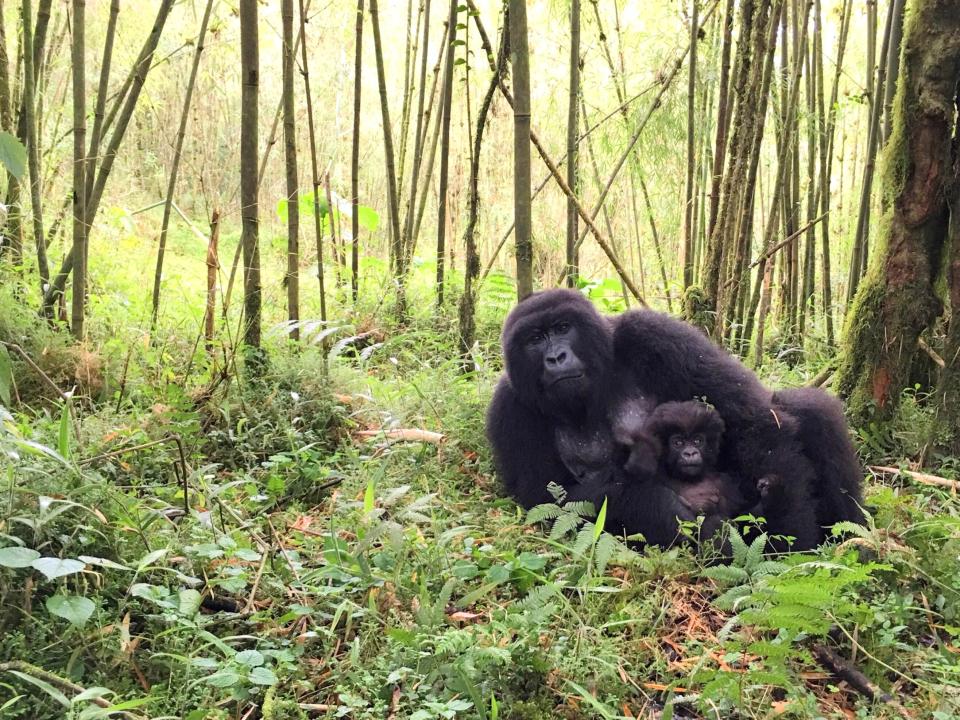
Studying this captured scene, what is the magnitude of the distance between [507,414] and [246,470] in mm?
1138

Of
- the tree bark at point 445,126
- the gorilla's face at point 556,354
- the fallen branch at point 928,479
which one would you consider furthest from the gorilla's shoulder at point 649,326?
the tree bark at point 445,126

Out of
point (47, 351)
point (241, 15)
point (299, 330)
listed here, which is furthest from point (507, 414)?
point (47, 351)

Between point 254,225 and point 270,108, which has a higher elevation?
point 270,108

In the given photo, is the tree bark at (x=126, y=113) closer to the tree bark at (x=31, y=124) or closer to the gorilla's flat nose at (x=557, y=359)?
the tree bark at (x=31, y=124)

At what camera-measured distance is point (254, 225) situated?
3.67m

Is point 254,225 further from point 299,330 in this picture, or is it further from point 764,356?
point 764,356

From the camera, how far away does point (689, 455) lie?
3162 mm

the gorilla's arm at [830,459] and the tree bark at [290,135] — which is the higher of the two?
the tree bark at [290,135]

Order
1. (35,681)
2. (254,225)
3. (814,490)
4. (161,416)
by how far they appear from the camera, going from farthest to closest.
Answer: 1. (254,225)
2. (161,416)
3. (814,490)
4. (35,681)

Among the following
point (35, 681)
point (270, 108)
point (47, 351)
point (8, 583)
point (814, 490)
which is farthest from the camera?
point (270, 108)

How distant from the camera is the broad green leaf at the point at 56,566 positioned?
1892mm

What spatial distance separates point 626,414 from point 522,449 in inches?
17.8

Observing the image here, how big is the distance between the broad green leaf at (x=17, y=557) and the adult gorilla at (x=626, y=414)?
1.83m

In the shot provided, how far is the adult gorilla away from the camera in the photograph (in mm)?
3057
